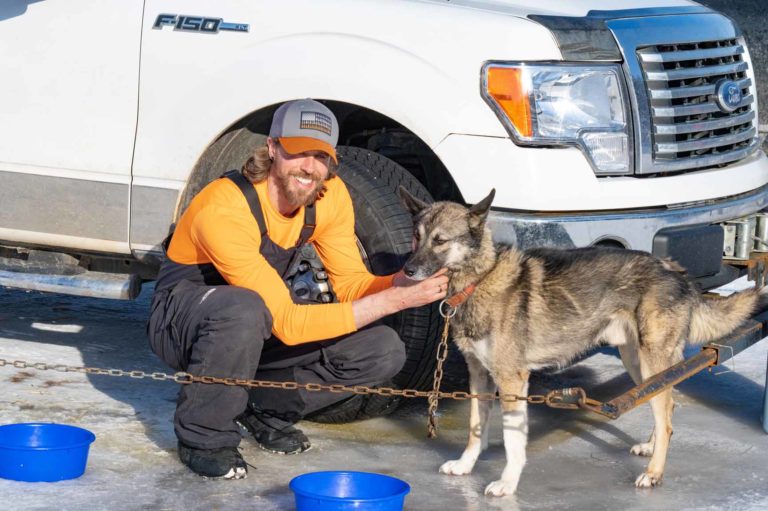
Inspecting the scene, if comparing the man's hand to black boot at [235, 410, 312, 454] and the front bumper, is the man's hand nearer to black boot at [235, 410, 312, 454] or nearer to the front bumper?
the front bumper

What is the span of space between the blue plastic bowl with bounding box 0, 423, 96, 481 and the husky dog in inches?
53.4

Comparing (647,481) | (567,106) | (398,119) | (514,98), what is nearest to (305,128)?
(398,119)

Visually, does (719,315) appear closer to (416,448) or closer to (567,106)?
(567,106)

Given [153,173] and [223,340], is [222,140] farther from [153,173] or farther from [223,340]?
[223,340]

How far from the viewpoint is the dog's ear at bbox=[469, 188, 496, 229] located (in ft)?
14.1

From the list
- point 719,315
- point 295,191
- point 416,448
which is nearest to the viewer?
point 295,191

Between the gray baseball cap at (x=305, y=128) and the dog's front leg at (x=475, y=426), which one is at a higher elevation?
the gray baseball cap at (x=305, y=128)

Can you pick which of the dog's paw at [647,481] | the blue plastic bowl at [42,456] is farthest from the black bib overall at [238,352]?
the dog's paw at [647,481]

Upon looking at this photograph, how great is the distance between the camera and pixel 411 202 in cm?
459

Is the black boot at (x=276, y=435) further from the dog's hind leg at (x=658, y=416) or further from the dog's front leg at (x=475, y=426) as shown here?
the dog's hind leg at (x=658, y=416)

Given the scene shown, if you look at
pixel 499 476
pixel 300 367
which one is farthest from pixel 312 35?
pixel 499 476

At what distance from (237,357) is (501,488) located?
3.50ft

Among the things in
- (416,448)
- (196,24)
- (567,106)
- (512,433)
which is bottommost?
(416,448)

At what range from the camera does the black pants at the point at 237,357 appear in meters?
4.44
